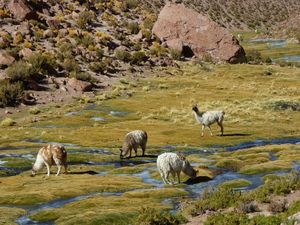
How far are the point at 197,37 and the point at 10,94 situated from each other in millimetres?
57182

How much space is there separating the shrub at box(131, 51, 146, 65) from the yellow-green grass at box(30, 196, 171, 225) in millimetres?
72079

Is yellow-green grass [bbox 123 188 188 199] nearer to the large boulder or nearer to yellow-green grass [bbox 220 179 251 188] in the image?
yellow-green grass [bbox 220 179 251 188]

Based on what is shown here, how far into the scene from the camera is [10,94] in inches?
2667

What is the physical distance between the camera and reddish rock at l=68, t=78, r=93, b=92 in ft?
255

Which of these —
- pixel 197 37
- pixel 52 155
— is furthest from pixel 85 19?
pixel 52 155

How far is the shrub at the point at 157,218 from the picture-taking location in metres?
20.7

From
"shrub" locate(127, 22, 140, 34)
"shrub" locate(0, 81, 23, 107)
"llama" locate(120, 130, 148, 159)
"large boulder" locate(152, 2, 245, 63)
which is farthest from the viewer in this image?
"shrub" locate(127, 22, 140, 34)

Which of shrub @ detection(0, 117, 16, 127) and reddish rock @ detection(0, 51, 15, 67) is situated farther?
reddish rock @ detection(0, 51, 15, 67)

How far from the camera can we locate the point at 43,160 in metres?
33.0

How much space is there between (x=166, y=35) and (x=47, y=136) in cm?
7094

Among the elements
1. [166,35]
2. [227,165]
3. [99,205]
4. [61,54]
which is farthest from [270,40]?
[99,205]

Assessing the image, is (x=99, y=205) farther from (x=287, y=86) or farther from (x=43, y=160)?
(x=287, y=86)

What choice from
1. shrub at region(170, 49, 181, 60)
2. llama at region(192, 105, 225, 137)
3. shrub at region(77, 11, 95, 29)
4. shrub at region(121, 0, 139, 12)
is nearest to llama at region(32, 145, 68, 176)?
llama at region(192, 105, 225, 137)

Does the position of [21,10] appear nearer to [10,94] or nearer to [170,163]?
[10,94]
